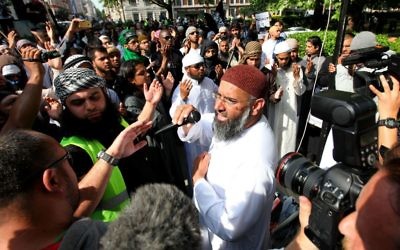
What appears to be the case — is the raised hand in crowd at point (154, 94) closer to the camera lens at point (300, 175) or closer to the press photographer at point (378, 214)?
the camera lens at point (300, 175)

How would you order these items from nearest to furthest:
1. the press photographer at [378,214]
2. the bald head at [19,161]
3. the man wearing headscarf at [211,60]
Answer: the press photographer at [378,214]
the bald head at [19,161]
the man wearing headscarf at [211,60]

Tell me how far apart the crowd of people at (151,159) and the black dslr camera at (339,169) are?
0.07m

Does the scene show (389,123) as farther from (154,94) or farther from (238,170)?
(154,94)

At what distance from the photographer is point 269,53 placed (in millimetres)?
5922

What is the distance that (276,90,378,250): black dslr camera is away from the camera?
42.7 inches

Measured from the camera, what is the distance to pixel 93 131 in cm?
200

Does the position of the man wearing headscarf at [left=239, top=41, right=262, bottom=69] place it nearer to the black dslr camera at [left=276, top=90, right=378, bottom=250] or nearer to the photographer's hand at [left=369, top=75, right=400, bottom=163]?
the photographer's hand at [left=369, top=75, right=400, bottom=163]

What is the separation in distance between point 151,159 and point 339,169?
2.07 m

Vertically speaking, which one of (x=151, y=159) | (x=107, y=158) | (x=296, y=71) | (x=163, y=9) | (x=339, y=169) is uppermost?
(x=163, y=9)

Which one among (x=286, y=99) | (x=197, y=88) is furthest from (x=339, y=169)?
(x=286, y=99)

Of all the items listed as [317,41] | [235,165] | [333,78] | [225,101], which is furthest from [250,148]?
[317,41]

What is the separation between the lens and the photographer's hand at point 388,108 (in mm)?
1808

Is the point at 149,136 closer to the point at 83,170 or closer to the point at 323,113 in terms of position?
the point at 83,170

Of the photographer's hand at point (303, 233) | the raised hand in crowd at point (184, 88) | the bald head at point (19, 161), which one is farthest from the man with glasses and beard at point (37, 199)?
the raised hand in crowd at point (184, 88)
